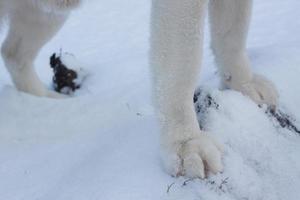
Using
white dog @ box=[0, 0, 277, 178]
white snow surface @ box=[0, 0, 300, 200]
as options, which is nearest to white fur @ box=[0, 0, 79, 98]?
white snow surface @ box=[0, 0, 300, 200]

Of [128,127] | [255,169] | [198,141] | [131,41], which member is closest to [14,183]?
[128,127]

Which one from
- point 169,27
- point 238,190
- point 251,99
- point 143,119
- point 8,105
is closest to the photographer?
point 238,190

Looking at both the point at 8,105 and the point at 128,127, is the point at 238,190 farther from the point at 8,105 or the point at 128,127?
the point at 8,105

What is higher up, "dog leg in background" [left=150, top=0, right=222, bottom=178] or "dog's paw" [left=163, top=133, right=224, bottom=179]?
"dog leg in background" [left=150, top=0, right=222, bottom=178]

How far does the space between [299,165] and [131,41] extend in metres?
3.07

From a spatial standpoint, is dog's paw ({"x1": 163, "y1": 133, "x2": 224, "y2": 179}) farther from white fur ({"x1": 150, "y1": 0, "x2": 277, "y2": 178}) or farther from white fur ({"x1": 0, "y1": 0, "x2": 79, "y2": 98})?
white fur ({"x1": 0, "y1": 0, "x2": 79, "y2": 98})

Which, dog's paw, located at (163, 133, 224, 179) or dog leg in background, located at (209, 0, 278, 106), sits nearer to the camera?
dog's paw, located at (163, 133, 224, 179)

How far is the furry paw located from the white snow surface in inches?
2.6

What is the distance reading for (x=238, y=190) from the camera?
1932 millimetres

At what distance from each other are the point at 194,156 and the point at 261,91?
60 cm

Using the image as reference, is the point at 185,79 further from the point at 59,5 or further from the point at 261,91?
the point at 59,5

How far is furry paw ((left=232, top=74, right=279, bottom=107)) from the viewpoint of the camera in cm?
242

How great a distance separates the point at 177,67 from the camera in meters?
2.10

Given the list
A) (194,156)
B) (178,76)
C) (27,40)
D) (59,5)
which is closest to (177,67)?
(178,76)
